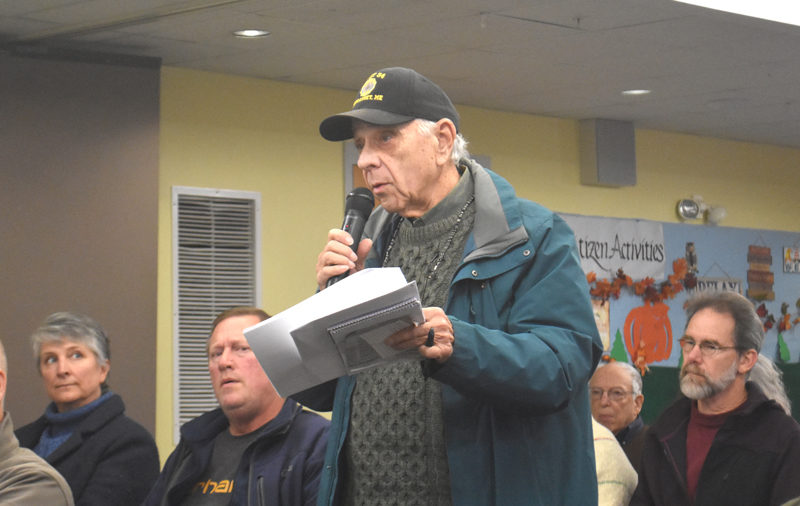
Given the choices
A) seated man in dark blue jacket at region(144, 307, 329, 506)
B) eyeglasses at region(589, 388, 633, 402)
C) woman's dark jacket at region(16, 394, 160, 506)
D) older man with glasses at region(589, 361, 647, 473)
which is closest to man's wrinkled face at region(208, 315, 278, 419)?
seated man in dark blue jacket at region(144, 307, 329, 506)

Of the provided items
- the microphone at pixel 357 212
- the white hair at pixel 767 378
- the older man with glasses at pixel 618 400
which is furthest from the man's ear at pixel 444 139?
the older man with glasses at pixel 618 400

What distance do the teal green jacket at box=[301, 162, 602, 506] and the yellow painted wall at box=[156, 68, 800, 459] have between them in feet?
14.2

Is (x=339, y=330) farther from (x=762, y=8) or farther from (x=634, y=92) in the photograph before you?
(x=634, y=92)

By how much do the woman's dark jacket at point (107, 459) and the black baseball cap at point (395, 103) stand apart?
85.2 inches

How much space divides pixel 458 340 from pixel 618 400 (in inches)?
146

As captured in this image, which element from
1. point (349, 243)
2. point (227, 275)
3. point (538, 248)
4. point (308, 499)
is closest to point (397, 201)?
point (349, 243)

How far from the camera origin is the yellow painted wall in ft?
20.5

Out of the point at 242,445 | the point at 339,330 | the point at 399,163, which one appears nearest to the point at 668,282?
the point at 242,445

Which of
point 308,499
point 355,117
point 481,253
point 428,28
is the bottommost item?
point 308,499

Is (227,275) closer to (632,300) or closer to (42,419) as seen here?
(42,419)

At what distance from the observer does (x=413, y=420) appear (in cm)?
215

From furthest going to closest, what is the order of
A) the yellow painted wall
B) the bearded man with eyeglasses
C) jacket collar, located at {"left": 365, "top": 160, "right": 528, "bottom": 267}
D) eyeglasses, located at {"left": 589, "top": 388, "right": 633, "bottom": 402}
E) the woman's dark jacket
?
the yellow painted wall, eyeglasses, located at {"left": 589, "top": 388, "right": 633, "bottom": 402}, the woman's dark jacket, the bearded man with eyeglasses, jacket collar, located at {"left": 365, "top": 160, "right": 528, "bottom": 267}

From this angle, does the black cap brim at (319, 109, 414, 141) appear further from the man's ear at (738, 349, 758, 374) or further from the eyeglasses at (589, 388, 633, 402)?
the eyeglasses at (589, 388, 633, 402)

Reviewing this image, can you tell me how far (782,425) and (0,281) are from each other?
366 cm
